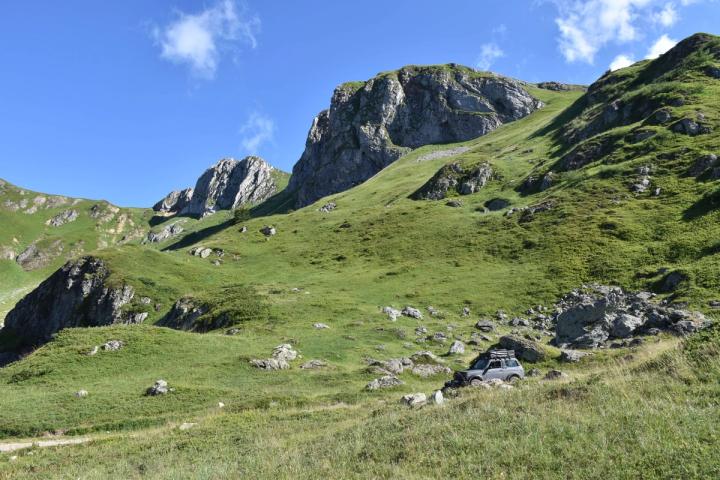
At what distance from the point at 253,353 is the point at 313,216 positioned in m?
103

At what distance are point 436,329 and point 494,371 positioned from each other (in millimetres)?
27261

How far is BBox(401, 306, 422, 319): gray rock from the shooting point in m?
61.0

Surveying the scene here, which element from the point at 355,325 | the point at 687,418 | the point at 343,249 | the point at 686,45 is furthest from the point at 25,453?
the point at 686,45

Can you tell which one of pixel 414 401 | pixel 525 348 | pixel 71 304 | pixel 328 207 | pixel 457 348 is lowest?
pixel 414 401

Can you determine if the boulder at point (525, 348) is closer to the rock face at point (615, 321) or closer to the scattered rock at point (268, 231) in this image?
the rock face at point (615, 321)

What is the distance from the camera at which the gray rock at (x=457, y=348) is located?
46.1 meters

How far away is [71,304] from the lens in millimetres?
100438

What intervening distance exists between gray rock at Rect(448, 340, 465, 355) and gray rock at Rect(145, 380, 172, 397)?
2703 cm

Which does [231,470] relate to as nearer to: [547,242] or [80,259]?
[547,242]

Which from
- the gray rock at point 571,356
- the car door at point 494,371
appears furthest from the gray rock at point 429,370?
the car door at point 494,371

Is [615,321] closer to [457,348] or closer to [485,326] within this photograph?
Answer: [457,348]

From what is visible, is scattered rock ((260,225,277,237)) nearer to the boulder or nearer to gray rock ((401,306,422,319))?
gray rock ((401,306,422,319))

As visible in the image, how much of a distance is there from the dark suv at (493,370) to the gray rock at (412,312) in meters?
30.5

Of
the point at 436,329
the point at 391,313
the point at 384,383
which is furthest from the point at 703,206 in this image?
the point at 384,383
